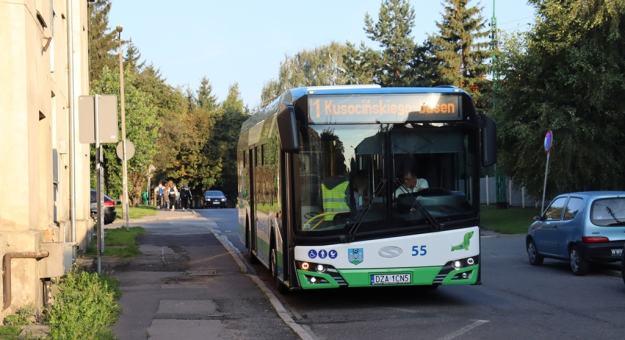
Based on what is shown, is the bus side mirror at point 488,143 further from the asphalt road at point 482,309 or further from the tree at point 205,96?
the tree at point 205,96

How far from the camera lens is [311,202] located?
10266 mm

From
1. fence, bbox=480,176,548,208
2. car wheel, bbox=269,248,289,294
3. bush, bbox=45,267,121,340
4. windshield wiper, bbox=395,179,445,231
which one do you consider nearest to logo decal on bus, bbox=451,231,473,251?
windshield wiper, bbox=395,179,445,231

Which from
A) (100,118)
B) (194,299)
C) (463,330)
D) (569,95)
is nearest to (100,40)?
(569,95)

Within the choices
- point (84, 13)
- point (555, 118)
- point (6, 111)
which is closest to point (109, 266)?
point (6, 111)

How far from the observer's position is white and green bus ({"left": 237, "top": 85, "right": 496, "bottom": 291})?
1023 cm

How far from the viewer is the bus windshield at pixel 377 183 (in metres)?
10.2

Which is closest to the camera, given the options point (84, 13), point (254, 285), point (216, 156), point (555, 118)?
point (254, 285)

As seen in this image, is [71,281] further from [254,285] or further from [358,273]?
[358,273]

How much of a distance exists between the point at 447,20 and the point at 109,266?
4775 centimetres

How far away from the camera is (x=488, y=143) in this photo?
1044 centimetres

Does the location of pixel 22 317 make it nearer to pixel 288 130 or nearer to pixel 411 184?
pixel 288 130

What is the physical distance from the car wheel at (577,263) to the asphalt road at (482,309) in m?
0.14

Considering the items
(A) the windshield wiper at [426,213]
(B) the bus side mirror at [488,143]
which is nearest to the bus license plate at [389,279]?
(A) the windshield wiper at [426,213]

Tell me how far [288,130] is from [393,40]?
55.7 metres
